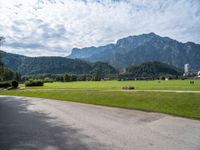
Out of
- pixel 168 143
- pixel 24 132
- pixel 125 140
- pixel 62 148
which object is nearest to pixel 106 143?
pixel 125 140

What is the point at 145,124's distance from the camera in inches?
468

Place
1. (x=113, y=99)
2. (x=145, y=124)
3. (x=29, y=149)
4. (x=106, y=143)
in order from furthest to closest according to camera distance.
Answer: (x=113, y=99) → (x=145, y=124) → (x=106, y=143) → (x=29, y=149)

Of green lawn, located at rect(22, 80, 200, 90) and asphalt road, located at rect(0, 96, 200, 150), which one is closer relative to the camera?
asphalt road, located at rect(0, 96, 200, 150)

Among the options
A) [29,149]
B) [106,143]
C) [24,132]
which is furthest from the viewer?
[24,132]

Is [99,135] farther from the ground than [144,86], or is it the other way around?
[144,86]

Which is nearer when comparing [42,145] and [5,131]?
[42,145]

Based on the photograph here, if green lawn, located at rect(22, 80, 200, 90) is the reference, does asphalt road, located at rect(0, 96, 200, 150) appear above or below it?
below

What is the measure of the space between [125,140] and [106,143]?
79 cm

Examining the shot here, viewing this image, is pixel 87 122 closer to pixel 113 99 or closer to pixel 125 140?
pixel 125 140

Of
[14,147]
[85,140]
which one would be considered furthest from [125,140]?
[14,147]

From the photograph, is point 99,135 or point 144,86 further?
point 144,86

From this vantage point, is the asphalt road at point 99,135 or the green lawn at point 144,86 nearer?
the asphalt road at point 99,135

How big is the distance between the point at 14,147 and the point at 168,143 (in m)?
5.04

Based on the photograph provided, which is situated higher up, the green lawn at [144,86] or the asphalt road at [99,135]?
the green lawn at [144,86]
